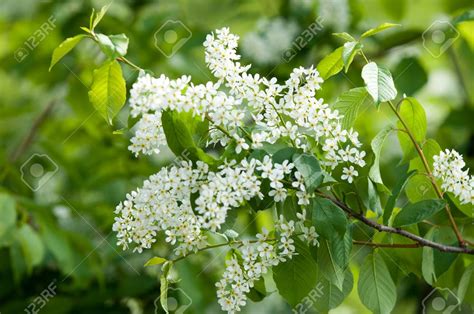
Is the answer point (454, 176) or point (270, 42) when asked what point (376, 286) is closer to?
point (454, 176)

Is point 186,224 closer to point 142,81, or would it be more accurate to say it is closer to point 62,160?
point 142,81

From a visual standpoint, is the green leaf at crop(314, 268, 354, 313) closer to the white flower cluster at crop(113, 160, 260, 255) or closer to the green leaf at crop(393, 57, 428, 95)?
the white flower cluster at crop(113, 160, 260, 255)

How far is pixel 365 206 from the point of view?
141 centimetres

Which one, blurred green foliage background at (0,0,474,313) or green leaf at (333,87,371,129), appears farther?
blurred green foliage background at (0,0,474,313)

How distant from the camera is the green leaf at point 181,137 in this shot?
4.07ft

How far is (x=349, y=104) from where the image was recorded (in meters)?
1.32

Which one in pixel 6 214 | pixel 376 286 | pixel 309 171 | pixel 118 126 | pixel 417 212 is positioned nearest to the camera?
pixel 309 171

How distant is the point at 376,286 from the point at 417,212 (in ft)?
0.60

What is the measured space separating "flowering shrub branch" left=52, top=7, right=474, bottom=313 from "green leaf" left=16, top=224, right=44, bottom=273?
1114 mm

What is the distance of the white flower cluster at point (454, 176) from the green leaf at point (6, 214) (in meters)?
1.43

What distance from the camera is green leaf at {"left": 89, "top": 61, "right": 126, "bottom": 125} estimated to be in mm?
1282

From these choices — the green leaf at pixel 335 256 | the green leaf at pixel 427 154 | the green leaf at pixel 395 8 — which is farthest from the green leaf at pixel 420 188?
the green leaf at pixel 395 8

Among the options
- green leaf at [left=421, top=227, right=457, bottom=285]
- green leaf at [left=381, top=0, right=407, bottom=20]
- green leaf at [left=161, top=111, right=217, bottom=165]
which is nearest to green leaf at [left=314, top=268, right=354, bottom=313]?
green leaf at [left=421, top=227, right=457, bottom=285]

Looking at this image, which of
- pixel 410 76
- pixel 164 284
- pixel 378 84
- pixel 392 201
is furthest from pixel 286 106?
pixel 410 76
